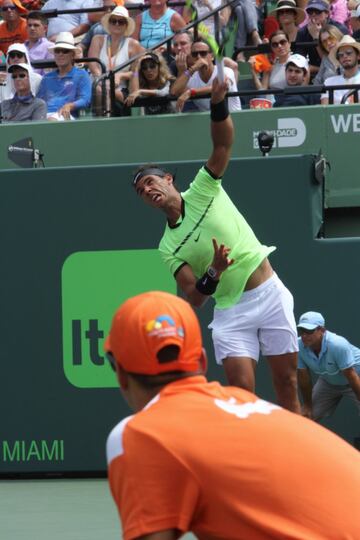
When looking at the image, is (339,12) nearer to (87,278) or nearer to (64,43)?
(64,43)

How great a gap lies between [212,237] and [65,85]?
5284 mm

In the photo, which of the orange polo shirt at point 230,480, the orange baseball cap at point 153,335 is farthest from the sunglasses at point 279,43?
the orange polo shirt at point 230,480

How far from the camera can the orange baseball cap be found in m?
2.33

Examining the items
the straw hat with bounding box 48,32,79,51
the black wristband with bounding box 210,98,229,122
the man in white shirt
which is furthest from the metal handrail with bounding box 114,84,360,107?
the black wristband with bounding box 210,98,229,122

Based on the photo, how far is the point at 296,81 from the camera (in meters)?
10.7

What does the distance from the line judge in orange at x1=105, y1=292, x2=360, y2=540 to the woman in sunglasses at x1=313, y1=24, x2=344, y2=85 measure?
29.6 feet

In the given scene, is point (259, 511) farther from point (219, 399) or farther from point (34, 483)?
point (34, 483)

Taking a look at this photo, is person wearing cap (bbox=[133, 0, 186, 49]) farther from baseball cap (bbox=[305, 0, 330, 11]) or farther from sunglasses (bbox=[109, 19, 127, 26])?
baseball cap (bbox=[305, 0, 330, 11])

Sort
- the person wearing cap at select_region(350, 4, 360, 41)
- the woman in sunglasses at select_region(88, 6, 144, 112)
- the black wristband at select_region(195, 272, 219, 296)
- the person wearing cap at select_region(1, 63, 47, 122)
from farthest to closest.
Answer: the person wearing cap at select_region(350, 4, 360, 41) < the woman in sunglasses at select_region(88, 6, 144, 112) < the person wearing cap at select_region(1, 63, 47, 122) < the black wristband at select_region(195, 272, 219, 296)

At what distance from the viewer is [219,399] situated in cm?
242

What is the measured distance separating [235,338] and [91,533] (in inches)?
49.2

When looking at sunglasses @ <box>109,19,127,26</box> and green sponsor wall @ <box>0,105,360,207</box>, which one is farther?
sunglasses @ <box>109,19,127,26</box>

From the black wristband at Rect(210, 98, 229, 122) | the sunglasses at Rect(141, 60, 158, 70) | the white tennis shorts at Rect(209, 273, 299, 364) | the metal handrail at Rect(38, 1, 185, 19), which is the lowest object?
the white tennis shorts at Rect(209, 273, 299, 364)

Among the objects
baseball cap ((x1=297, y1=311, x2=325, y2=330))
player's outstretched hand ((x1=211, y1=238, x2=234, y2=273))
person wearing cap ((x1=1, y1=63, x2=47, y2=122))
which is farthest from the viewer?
person wearing cap ((x1=1, y1=63, x2=47, y2=122))
